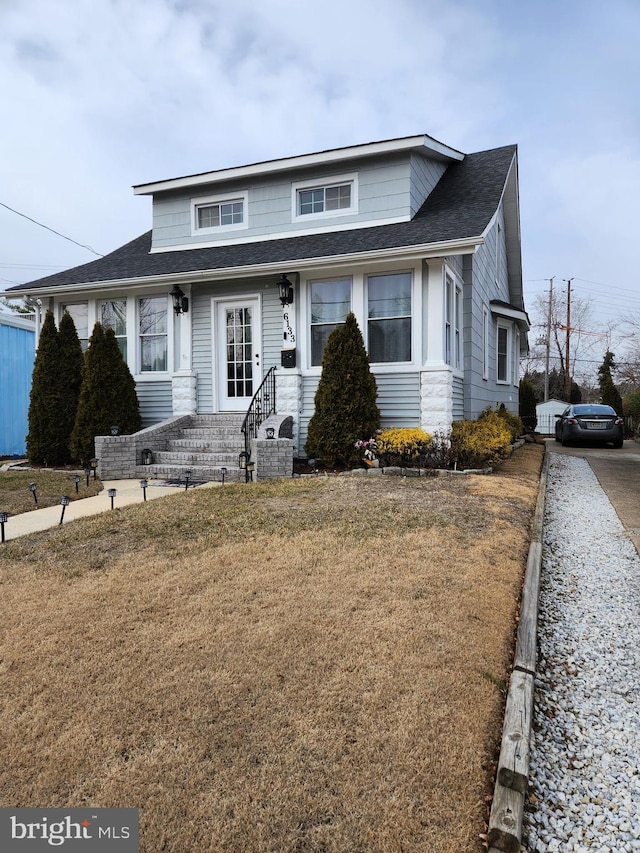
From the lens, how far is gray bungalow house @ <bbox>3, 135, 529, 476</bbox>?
8758 mm

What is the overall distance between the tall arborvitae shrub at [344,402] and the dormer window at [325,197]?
3.32 metres

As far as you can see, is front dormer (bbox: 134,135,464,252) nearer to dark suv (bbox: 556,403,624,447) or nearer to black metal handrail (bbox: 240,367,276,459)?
black metal handrail (bbox: 240,367,276,459)

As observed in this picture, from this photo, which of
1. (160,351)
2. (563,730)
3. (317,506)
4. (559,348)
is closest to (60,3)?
(160,351)

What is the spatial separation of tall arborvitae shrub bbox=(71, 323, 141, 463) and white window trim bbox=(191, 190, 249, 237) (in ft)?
11.3

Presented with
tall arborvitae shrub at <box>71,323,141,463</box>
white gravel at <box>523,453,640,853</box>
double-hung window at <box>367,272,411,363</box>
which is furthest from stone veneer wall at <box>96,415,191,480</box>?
white gravel at <box>523,453,640,853</box>

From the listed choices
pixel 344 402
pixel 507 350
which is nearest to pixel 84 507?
pixel 344 402

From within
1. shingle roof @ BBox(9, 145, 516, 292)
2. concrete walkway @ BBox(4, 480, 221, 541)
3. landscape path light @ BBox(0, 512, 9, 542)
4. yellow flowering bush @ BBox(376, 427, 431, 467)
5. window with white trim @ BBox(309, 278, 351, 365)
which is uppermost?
shingle roof @ BBox(9, 145, 516, 292)

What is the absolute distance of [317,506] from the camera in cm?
562

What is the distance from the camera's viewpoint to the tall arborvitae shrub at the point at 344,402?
8.19 m

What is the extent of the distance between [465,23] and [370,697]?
11722mm

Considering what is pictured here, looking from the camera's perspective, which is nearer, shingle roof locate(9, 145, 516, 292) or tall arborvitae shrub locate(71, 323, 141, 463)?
shingle roof locate(9, 145, 516, 292)

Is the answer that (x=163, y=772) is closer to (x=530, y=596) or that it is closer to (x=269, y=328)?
(x=530, y=596)

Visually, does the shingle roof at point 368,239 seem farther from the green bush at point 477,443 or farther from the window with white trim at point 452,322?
the green bush at point 477,443

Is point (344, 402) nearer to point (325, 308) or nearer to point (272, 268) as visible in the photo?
point (325, 308)
